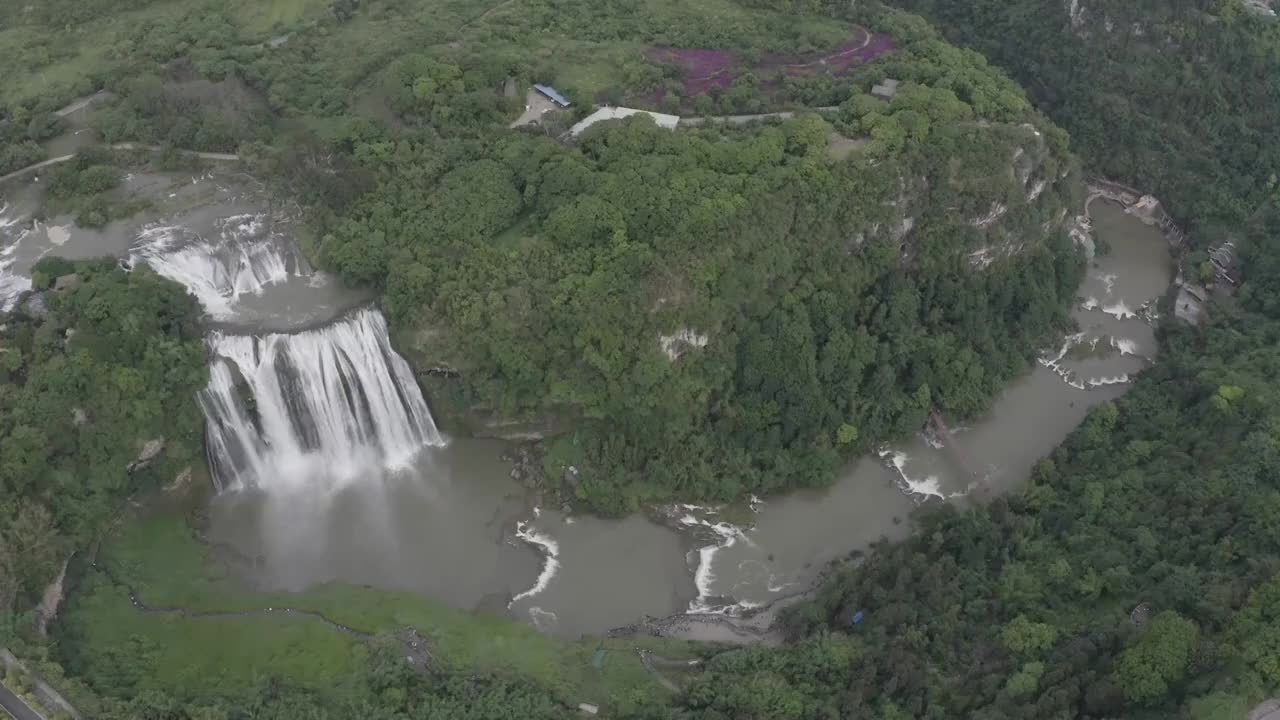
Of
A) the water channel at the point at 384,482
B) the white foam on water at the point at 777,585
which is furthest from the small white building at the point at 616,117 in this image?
the white foam on water at the point at 777,585

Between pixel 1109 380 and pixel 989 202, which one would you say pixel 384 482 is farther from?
pixel 1109 380

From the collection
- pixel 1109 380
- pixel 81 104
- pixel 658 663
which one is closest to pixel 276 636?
pixel 658 663

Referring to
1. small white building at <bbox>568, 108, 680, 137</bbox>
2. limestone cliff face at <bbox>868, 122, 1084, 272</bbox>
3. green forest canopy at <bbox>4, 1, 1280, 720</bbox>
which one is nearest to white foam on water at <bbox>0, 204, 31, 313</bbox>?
green forest canopy at <bbox>4, 1, 1280, 720</bbox>

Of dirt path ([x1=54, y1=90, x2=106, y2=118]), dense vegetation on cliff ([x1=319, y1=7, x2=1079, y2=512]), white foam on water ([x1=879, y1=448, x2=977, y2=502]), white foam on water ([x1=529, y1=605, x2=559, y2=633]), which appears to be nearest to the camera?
white foam on water ([x1=529, y1=605, x2=559, y2=633])

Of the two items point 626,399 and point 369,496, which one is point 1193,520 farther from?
point 369,496

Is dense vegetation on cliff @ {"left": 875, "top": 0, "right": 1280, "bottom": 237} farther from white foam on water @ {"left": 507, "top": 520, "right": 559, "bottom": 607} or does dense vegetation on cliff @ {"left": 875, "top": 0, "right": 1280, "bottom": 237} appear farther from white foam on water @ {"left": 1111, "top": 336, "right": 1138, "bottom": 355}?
white foam on water @ {"left": 507, "top": 520, "right": 559, "bottom": 607}

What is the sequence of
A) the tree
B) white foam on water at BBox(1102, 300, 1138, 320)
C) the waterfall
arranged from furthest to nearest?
white foam on water at BBox(1102, 300, 1138, 320)
the waterfall
the tree
